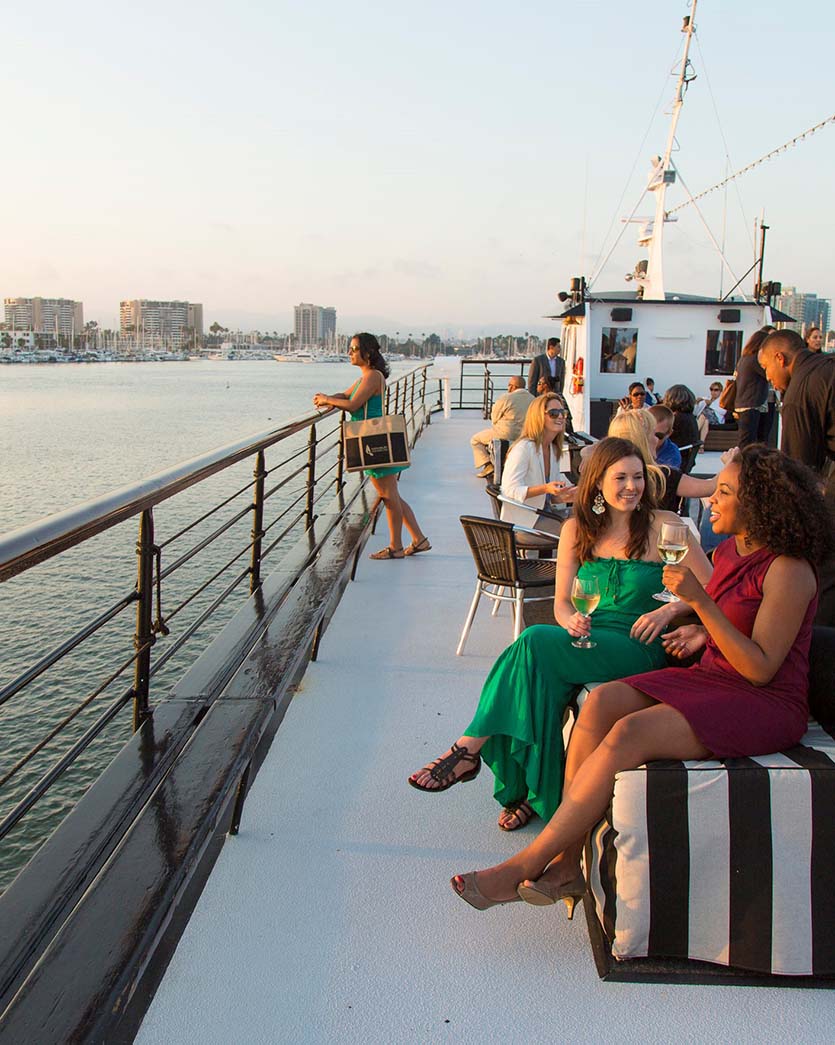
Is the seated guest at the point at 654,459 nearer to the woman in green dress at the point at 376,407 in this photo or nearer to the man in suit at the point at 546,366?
the woman in green dress at the point at 376,407

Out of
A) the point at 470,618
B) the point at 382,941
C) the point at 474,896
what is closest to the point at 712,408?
the point at 470,618

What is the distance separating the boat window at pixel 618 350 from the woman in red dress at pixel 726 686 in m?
11.2

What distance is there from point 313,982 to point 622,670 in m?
1.16

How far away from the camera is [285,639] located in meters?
3.83

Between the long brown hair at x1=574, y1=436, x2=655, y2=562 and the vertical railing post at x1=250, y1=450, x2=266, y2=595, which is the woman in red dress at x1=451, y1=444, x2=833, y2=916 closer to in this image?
the long brown hair at x1=574, y1=436, x2=655, y2=562

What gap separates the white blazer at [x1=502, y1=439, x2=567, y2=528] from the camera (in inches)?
190

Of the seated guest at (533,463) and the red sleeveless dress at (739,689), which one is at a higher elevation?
the seated guest at (533,463)

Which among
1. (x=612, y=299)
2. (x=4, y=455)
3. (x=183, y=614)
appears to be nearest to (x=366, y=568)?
(x=183, y=614)

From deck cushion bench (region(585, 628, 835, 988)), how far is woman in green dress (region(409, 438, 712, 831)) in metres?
0.51

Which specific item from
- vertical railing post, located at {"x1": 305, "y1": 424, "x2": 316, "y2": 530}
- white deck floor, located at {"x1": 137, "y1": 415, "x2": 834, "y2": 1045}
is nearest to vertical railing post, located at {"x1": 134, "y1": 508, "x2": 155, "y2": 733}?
white deck floor, located at {"x1": 137, "y1": 415, "x2": 834, "y2": 1045}

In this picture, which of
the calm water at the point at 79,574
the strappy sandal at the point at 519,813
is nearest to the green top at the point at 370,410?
the calm water at the point at 79,574

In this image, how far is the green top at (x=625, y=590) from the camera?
2771mm

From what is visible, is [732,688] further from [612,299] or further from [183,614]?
[612,299]

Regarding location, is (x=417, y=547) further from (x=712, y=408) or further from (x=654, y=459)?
(x=712, y=408)
